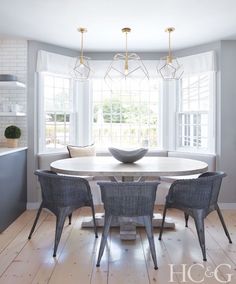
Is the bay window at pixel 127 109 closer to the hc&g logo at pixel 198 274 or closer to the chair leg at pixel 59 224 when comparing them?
the chair leg at pixel 59 224

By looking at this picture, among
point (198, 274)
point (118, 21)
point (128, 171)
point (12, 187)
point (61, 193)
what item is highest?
point (118, 21)

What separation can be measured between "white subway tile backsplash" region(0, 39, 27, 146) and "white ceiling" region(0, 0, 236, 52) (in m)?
0.23

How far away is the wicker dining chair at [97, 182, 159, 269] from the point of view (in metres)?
2.29

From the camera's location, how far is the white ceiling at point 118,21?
9.31 ft

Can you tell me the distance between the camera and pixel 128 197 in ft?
7.54

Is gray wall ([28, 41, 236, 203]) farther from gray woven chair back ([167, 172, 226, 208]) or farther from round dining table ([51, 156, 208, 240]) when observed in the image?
gray woven chair back ([167, 172, 226, 208])

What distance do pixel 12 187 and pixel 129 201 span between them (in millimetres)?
1792

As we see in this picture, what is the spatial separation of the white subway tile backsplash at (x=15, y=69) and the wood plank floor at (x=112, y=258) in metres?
1.50

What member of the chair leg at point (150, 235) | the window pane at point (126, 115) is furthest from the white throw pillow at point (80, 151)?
the chair leg at point (150, 235)

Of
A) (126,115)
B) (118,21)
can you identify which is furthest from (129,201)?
(126,115)

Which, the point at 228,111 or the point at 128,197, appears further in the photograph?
the point at 228,111

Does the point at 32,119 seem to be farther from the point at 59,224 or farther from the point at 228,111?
the point at 228,111

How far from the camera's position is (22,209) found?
383 cm

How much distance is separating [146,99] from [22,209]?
8.24ft
